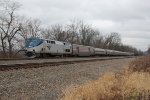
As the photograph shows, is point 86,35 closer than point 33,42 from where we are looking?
No

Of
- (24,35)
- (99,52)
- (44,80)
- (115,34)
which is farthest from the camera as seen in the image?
(115,34)

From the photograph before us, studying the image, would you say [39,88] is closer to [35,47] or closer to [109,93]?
[109,93]

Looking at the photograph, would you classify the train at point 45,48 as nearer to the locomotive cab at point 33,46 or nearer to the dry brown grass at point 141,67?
the locomotive cab at point 33,46

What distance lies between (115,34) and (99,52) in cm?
10946

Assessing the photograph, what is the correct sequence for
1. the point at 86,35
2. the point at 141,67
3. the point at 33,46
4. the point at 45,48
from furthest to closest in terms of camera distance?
the point at 86,35 → the point at 45,48 → the point at 33,46 → the point at 141,67

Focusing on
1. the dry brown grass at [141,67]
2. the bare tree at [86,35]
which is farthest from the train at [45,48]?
the bare tree at [86,35]

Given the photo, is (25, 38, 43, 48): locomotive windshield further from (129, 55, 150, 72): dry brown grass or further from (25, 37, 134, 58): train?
(129, 55, 150, 72): dry brown grass

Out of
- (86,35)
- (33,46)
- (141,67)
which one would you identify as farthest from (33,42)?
(86,35)

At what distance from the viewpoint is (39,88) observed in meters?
13.3

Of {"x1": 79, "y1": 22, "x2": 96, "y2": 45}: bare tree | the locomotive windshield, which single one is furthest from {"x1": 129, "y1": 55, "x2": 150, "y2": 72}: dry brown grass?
{"x1": 79, "y1": 22, "x2": 96, "y2": 45}: bare tree

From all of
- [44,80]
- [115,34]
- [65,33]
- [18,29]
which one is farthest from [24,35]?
[115,34]

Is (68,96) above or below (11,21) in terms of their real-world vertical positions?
below

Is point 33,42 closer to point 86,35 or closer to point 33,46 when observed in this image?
point 33,46

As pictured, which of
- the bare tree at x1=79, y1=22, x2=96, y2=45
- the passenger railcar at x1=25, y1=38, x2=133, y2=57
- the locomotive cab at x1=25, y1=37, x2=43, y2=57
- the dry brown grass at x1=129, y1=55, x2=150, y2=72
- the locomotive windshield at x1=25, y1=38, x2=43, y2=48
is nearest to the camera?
the dry brown grass at x1=129, y1=55, x2=150, y2=72
